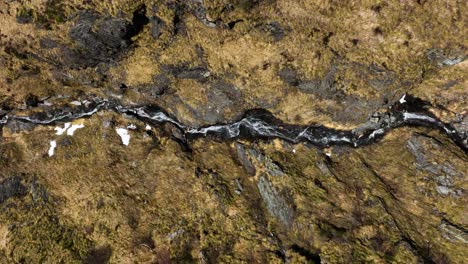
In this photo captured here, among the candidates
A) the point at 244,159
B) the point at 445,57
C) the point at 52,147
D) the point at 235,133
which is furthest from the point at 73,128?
the point at 445,57

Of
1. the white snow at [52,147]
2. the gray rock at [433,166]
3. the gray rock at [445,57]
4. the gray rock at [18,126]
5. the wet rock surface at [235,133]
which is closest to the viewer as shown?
the wet rock surface at [235,133]

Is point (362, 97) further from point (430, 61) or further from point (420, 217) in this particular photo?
point (420, 217)

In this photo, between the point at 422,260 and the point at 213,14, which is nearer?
the point at 422,260

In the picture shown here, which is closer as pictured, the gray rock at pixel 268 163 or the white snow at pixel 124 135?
the gray rock at pixel 268 163

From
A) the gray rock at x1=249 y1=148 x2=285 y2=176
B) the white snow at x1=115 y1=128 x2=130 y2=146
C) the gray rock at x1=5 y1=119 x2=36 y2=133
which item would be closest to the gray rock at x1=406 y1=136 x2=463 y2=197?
the gray rock at x1=249 y1=148 x2=285 y2=176

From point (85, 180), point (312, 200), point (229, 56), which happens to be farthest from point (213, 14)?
point (85, 180)

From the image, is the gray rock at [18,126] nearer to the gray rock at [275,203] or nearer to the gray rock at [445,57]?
the gray rock at [275,203]

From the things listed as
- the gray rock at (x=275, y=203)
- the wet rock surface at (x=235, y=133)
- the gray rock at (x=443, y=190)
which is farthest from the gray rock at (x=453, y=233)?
the gray rock at (x=275, y=203)

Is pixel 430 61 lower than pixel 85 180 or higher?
higher
